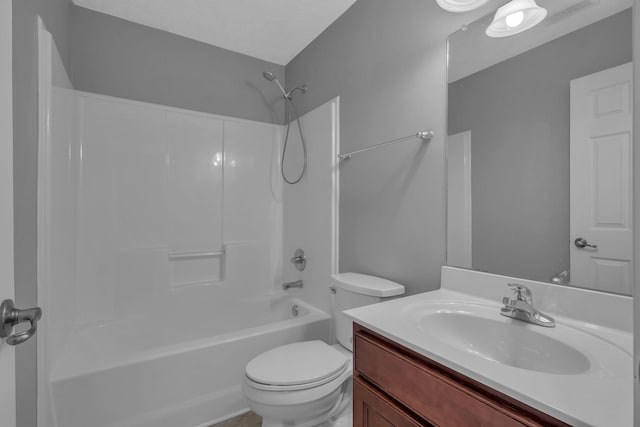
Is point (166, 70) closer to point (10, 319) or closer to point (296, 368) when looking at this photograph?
point (10, 319)

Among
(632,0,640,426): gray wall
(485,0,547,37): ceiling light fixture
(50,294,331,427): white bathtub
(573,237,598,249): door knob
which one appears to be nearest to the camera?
(632,0,640,426): gray wall

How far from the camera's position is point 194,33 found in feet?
6.96

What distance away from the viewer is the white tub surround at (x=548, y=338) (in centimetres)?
50

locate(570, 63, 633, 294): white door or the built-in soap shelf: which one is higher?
locate(570, 63, 633, 294): white door

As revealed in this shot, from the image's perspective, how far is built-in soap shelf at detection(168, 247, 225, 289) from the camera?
2158 millimetres

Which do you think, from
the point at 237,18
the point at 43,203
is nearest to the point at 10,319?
the point at 43,203

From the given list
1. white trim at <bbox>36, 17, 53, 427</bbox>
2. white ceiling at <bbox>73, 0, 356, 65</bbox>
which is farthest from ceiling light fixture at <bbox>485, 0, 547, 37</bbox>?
white trim at <bbox>36, 17, 53, 427</bbox>

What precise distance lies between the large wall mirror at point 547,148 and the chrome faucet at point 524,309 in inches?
4.6

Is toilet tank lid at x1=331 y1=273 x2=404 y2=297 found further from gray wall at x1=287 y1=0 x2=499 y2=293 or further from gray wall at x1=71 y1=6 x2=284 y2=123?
gray wall at x1=71 y1=6 x2=284 y2=123

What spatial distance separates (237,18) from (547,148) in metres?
1.96

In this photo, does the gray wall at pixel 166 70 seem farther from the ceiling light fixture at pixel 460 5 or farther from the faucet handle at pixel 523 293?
the faucet handle at pixel 523 293

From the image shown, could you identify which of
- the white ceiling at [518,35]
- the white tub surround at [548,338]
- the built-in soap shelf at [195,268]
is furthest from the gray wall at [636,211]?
the built-in soap shelf at [195,268]

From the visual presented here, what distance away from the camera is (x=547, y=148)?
38.3 inches

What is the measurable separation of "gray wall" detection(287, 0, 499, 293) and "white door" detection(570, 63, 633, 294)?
46cm
